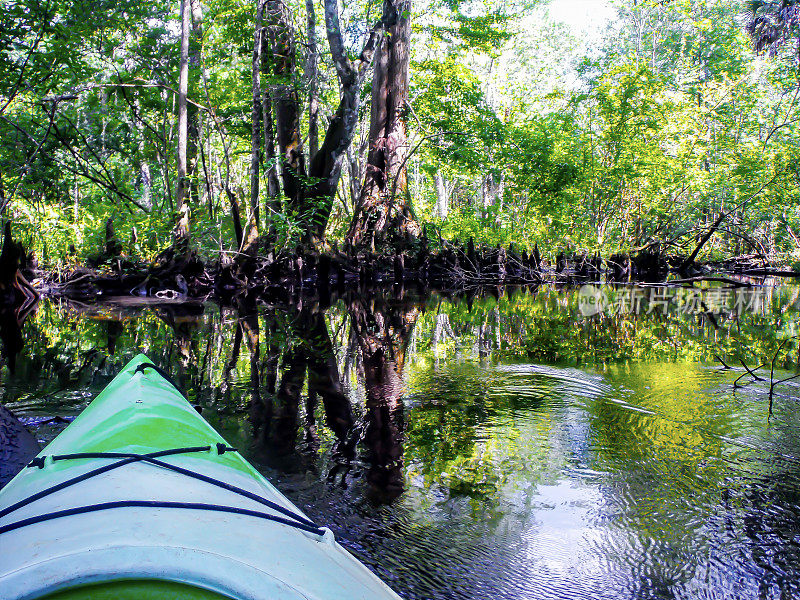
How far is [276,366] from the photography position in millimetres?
5695

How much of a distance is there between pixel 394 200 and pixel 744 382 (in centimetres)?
1153

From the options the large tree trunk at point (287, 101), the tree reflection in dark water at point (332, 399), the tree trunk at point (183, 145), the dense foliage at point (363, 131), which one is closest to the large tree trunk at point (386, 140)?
the dense foliage at point (363, 131)

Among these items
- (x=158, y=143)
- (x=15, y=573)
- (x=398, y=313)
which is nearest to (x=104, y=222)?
(x=158, y=143)

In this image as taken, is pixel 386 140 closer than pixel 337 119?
No

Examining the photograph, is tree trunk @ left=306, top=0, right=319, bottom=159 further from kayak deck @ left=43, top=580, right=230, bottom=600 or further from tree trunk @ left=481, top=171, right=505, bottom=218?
tree trunk @ left=481, top=171, right=505, bottom=218

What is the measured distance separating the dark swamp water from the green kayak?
74 cm

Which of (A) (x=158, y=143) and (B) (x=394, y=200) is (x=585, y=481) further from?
(A) (x=158, y=143)
